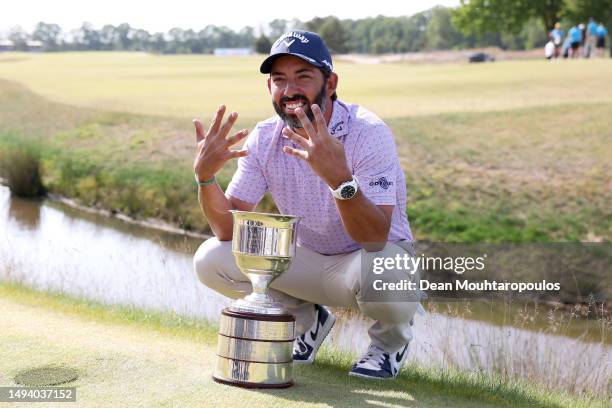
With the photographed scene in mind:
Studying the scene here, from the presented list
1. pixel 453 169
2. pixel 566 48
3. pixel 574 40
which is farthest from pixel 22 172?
pixel 566 48

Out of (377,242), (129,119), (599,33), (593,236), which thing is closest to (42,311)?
(377,242)

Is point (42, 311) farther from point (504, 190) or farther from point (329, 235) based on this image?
point (504, 190)

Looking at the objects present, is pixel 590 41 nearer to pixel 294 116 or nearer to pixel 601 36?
pixel 601 36

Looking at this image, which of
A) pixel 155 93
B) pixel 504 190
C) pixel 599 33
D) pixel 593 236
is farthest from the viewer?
pixel 599 33

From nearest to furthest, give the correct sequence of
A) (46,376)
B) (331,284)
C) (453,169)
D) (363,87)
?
(46,376)
(331,284)
(453,169)
(363,87)

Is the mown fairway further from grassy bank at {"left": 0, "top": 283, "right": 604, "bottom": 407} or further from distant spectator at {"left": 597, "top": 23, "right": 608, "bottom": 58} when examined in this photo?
grassy bank at {"left": 0, "top": 283, "right": 604, "bottom": 407}

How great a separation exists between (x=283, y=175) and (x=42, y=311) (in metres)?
1.94

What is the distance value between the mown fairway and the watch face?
10.7 m

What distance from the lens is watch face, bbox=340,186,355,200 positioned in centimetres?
387

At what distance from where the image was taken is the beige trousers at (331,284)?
4277 millimetres

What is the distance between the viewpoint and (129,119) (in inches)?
985

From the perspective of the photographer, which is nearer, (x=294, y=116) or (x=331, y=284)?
(x=294, y=116)

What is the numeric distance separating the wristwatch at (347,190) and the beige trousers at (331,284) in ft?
Result: 1.45

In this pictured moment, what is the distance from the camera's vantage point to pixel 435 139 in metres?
19.9
